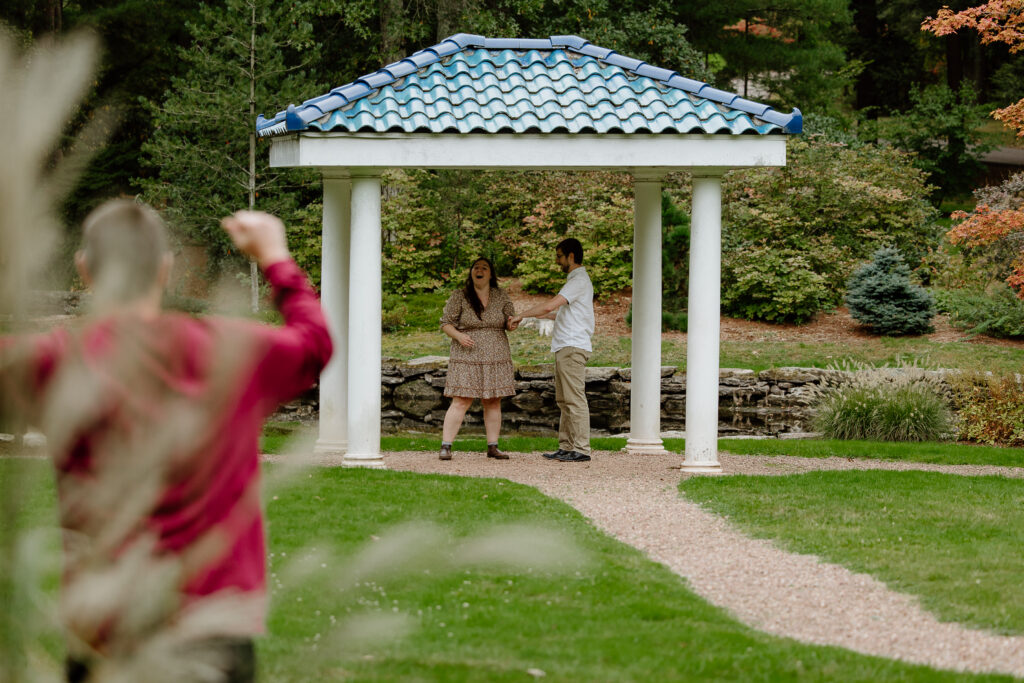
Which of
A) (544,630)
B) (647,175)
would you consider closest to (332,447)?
(647,175)

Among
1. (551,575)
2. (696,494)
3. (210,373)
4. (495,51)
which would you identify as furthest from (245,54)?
(210,373)

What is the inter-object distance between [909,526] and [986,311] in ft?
39.9

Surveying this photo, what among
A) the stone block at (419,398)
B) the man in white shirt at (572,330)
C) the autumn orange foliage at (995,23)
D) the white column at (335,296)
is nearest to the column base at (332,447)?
the white column at (335,296)

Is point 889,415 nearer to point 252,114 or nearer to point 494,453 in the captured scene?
point 494,453

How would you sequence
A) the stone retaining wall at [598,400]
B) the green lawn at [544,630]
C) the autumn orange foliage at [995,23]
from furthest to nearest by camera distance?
the stone retaining wall at [598,400], the autumn orange foliage at [995,23], the green lawn at [544,630]

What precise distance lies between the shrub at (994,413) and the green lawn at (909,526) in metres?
3.29

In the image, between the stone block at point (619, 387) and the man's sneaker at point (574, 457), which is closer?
the man's sneaker at point (574, 457)

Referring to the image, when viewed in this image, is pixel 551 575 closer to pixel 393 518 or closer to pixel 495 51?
pixel 393 518

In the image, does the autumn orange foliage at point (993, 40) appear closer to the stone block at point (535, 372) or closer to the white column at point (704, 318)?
the white column at point (704, 318)

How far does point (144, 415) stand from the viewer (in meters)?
1.58

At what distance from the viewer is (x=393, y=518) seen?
7664 millimetres

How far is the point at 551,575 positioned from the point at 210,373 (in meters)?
5.03

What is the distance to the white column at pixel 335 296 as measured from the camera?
11.2 meters

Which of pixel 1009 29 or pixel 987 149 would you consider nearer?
pixel 1009 29
